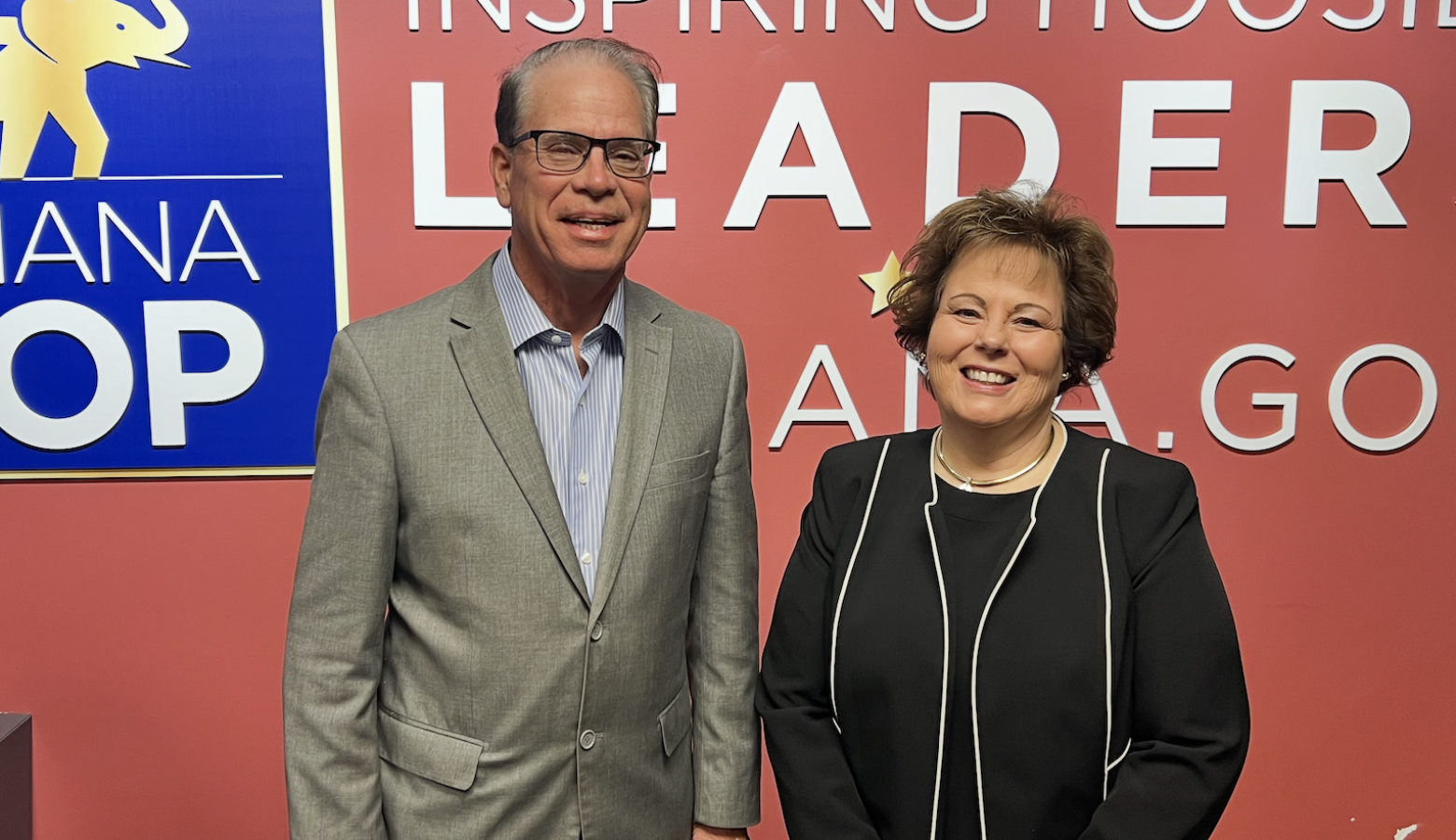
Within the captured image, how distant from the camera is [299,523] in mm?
2520

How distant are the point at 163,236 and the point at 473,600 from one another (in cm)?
149

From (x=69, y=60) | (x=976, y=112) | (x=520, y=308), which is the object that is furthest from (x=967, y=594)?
(x=69, y=60)

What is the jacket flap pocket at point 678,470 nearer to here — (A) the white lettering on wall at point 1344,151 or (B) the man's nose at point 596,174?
(B) the man's nose at point 596,174

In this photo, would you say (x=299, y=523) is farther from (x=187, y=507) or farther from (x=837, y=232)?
(x=837, y=232)

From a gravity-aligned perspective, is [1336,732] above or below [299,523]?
below

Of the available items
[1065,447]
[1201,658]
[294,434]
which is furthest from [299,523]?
[1201,658]

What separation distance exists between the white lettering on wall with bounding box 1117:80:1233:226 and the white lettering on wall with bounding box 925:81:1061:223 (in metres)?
0.17

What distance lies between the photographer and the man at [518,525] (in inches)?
55.6

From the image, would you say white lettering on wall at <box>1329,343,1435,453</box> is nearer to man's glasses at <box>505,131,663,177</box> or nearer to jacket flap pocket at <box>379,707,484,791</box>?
man's glasses at <box>505,131,663,177</box>

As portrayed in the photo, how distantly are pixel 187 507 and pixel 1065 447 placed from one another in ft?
6.65

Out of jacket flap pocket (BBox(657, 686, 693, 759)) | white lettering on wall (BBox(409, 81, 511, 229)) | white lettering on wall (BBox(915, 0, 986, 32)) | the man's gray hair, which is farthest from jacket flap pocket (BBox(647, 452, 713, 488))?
white lettering on wall (BBox(915, 0, 986, 32))

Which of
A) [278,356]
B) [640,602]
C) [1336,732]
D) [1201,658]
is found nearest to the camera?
[1201,658]

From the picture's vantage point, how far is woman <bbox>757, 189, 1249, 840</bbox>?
4.48 ft

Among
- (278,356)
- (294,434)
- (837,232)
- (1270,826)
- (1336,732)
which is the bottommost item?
(1270,826)
